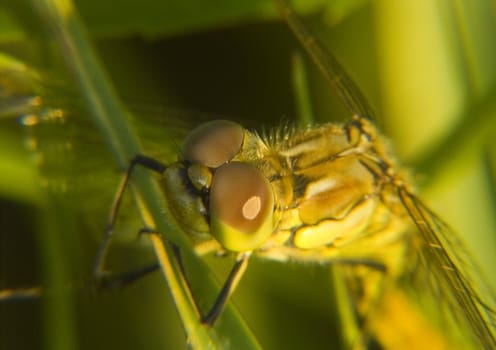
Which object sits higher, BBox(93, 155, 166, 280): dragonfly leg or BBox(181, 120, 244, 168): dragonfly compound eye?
BBox(181, 120, 244, 168): dragonfly compound eye

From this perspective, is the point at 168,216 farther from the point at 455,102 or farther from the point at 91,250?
the point at 455,102

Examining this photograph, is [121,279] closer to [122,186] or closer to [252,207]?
[122,186]

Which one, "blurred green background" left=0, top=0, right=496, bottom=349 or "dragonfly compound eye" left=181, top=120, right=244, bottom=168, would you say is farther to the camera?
"blurred green background" left=0, top=0, right=496, bottom=349

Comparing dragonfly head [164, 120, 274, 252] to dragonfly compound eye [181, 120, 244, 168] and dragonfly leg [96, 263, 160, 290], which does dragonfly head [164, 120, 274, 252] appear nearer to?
dragonfly compound eye [181, 120, 244, 168]

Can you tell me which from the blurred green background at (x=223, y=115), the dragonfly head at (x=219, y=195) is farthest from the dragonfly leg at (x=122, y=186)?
the blurred green background at (x=223, y=115)

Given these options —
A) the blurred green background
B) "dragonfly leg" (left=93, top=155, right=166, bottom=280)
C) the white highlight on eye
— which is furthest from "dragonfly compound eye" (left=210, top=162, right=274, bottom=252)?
the blurred green background

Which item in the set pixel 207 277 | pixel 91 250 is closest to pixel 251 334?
pixel 207 277
